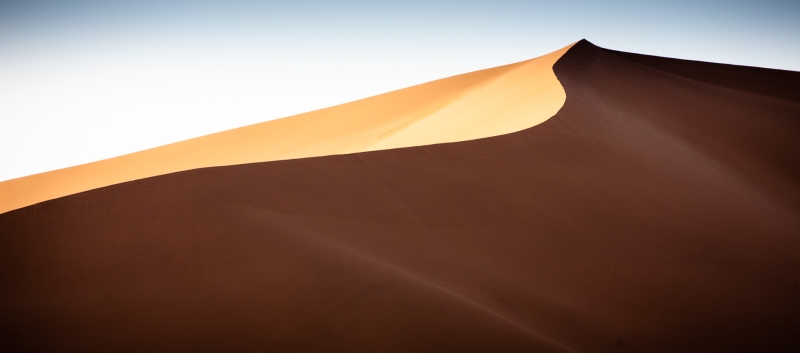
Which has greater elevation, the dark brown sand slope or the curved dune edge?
the curved dune edge

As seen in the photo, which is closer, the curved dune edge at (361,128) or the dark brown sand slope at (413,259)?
the dark brown sand slope at (413,259)

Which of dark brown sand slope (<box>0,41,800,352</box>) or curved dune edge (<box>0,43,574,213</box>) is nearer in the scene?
dark brown sand slope (<box>0,41,800,352</box>)

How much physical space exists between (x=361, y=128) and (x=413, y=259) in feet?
35.8

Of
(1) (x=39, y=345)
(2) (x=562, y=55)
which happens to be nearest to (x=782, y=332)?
(1) (x=39, y=345)

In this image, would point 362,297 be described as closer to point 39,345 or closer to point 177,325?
point 177,325

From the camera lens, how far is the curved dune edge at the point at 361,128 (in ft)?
29.4

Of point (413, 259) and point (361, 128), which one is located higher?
point (361, 128)

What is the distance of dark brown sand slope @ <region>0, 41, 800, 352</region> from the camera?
3.25 m

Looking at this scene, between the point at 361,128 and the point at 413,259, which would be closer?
the point at 413,259

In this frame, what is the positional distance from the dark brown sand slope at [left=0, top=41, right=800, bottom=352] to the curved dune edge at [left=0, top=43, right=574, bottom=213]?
1.82 m

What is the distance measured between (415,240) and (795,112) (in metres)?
11.4

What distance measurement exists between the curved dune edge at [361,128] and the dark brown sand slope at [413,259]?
1819mm

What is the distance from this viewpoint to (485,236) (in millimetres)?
4711

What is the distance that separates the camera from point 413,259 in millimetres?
4238
